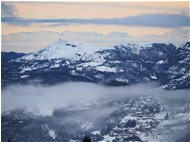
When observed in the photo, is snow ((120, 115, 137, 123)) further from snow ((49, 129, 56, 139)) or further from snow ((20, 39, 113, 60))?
snow ((20, 39, 113, 60))

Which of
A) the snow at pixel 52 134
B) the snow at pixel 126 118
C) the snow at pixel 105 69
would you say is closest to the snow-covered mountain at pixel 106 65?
the snow at pixel 105 69

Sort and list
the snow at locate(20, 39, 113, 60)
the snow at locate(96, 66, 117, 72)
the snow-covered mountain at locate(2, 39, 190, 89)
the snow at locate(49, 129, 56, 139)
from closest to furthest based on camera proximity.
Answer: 1. the snow at locate(20, 39, 113, 60)
2. the snow-covered mountain at locate(2, 39, 190, 89)
3. the snow at locate(96, 66, 117, 72)
4. the snow at locate(49, 129, 56, 139)

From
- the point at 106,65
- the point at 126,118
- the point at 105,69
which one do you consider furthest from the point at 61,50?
the point at 126,118

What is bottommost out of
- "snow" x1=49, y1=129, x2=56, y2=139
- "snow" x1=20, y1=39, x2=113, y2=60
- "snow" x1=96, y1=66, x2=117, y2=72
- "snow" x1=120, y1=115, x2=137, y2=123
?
"snow" x1=49, y1=129, x2=56, y2=139

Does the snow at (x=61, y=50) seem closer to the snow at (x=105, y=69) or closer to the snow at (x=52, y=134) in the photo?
the snow at (x=105, y=69)

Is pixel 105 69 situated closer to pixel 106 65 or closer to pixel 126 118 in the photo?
pixel 106 65

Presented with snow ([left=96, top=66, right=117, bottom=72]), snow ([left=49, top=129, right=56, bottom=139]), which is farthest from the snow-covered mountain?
snow ([left=49, top=129, right=56, bottom=139])

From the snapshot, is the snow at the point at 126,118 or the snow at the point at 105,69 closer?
the snow at the point at 105,69

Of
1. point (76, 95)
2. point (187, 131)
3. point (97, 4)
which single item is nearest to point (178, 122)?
point (187, 131)
